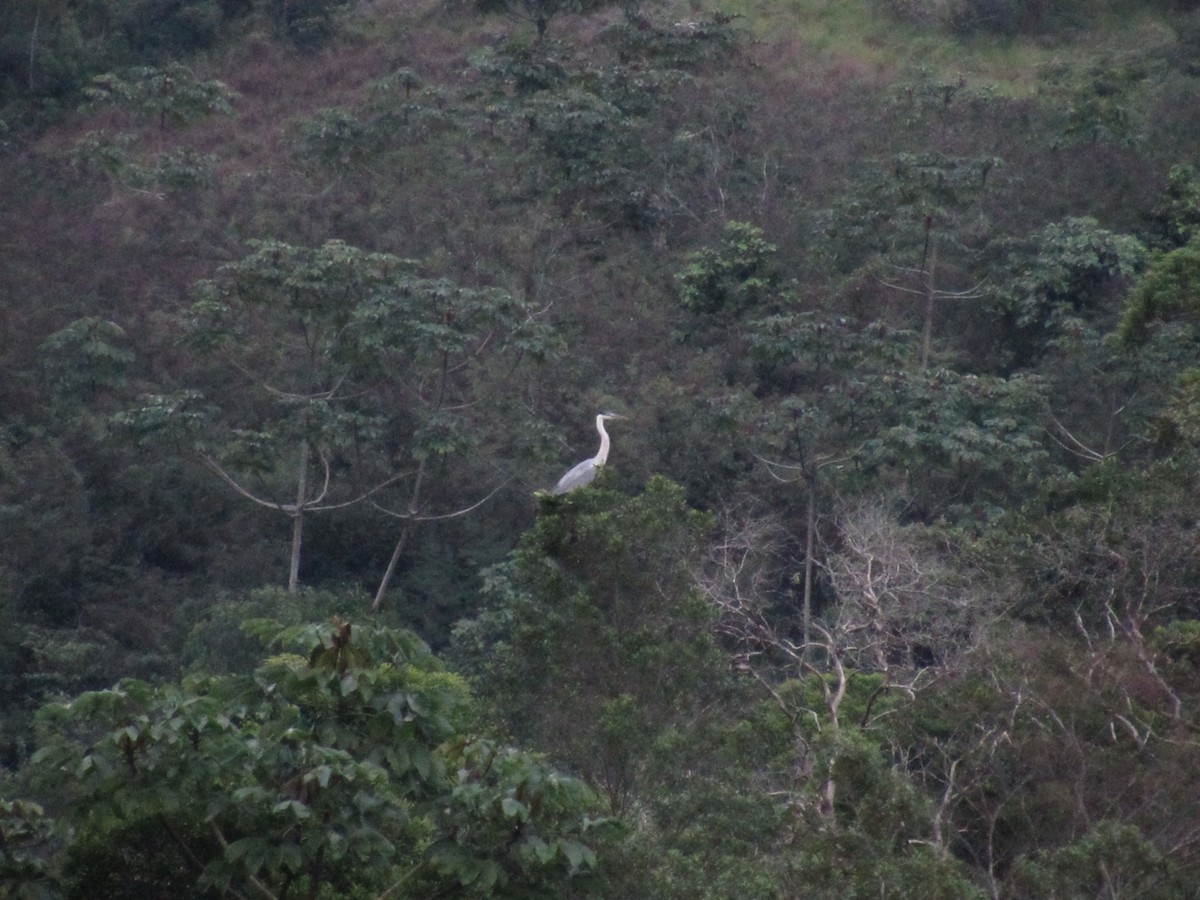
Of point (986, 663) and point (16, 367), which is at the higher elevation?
Result: point (986, 663)

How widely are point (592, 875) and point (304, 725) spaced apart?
4.02 ft

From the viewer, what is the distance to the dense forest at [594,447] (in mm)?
6047

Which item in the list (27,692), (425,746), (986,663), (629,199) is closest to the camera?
(425,746)

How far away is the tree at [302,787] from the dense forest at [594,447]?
0.02m

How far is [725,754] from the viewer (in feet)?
28.0

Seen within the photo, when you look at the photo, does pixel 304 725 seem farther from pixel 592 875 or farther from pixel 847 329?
pixel 847 329

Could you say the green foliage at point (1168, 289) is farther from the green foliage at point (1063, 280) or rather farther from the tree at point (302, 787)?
the tree at point (302, 787)

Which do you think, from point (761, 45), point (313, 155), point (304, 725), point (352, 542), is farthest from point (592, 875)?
point (761, 45)

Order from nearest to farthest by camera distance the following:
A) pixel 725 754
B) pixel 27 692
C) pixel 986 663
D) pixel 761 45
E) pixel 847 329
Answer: pixel 725 754, pixel 986 663, pixel 27 692, pixel 847 329, pixel 761 45

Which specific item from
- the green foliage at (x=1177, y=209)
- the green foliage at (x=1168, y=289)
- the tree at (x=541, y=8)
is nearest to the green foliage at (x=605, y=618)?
the green foliage at (x=1168, y=289)

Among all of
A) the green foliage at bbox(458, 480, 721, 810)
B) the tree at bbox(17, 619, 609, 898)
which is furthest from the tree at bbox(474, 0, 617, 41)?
the tree at bbox(17, 619, 609, 898)

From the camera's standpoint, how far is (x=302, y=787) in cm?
544

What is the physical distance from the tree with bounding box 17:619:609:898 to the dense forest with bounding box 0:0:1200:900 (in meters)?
0.02

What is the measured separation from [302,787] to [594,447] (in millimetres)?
14485
